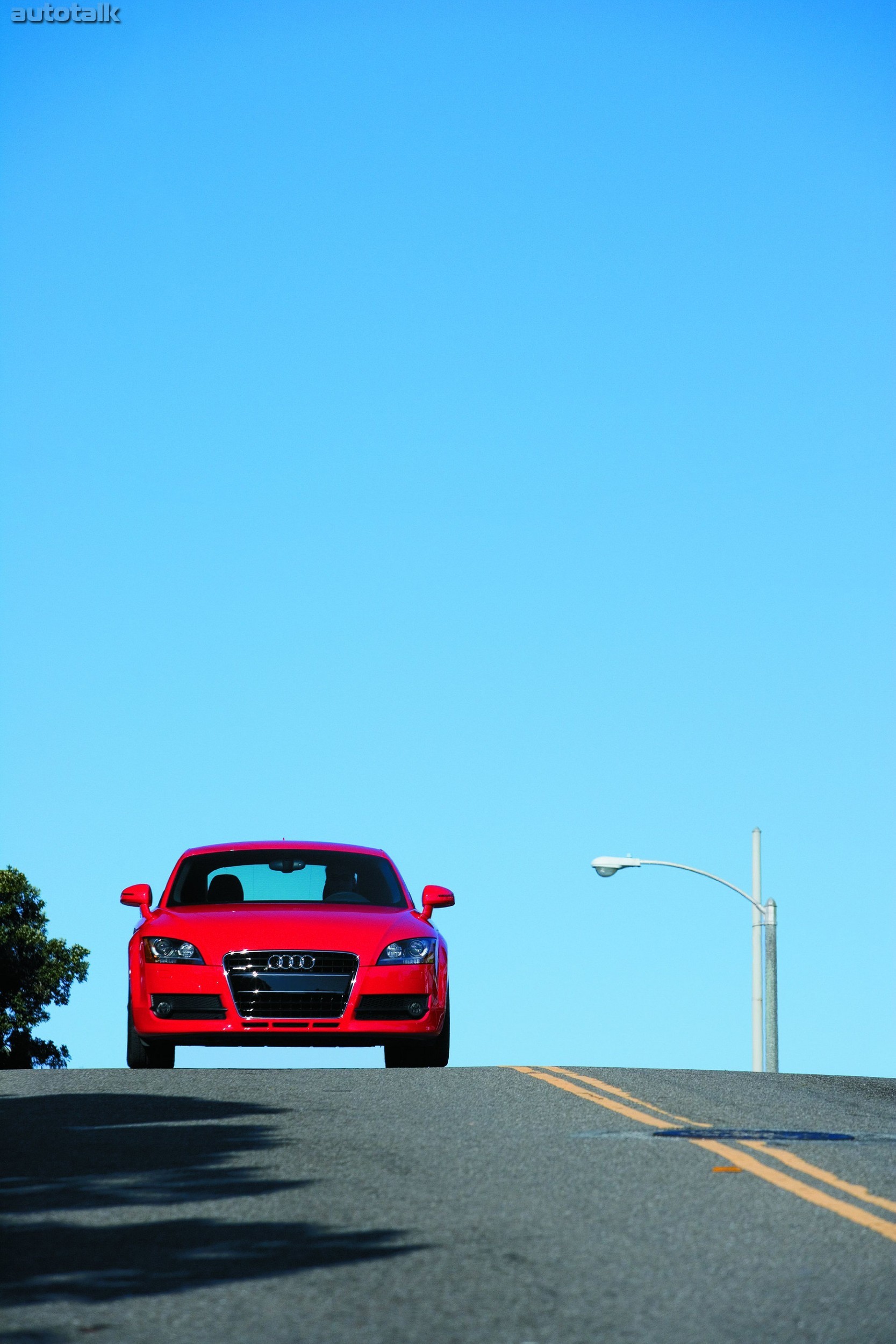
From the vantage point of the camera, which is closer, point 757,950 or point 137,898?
point 137,898

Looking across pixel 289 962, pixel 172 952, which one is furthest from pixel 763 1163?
pixel 172 952

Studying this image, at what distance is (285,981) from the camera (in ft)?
44.0

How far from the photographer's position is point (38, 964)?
44.6m

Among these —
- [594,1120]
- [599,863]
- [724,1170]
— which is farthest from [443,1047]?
[599,863]

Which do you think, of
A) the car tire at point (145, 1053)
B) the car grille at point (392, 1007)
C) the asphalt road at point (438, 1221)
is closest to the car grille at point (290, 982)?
the car grille at point (392, 1007)

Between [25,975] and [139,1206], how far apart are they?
3839 centimetres

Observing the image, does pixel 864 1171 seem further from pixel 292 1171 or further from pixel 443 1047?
pixel 443 1047

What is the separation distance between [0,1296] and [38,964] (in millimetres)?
40114

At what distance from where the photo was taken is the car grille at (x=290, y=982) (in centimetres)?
1343

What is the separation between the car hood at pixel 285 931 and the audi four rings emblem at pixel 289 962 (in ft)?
0.19

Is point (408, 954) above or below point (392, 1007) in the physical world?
above

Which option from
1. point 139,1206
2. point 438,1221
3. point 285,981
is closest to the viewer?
point 438,1221

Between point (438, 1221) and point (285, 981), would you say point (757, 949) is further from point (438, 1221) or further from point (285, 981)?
point (438, 1221)

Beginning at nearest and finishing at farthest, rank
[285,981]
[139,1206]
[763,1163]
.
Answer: [139,1206]
[763,1163]
[285,981]
